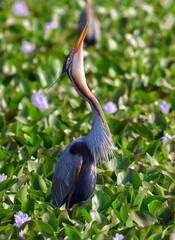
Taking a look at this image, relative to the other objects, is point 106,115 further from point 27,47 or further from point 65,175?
point 27,47

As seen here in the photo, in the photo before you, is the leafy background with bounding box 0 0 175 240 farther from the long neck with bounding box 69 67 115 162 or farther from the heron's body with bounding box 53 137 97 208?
the long neck with bounding box 69 67 115 162

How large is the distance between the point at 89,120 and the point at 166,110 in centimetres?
73

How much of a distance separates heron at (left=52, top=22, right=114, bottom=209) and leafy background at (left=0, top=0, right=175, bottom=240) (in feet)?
0.35

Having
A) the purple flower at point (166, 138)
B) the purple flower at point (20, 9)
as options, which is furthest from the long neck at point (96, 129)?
the purple flower at point (20, 9)

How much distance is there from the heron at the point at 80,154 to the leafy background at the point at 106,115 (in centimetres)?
11

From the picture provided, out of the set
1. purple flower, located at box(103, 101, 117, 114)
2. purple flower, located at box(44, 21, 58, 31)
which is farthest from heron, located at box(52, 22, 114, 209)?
purple flower, located at box(44, 21, 58, 31)

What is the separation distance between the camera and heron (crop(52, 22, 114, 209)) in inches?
210

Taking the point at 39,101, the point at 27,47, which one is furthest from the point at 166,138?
the point at 27,47

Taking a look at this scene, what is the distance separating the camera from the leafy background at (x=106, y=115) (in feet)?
17.4

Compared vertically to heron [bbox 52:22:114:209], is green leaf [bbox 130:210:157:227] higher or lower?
lower

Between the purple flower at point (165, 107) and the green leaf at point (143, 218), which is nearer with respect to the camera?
the green leaf at point (143, 218)

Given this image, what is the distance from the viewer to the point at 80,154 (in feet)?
17.8

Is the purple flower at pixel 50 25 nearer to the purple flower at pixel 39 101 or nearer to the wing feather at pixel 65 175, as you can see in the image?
the purple flower at pixel 39 101

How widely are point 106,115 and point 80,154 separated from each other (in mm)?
1818
